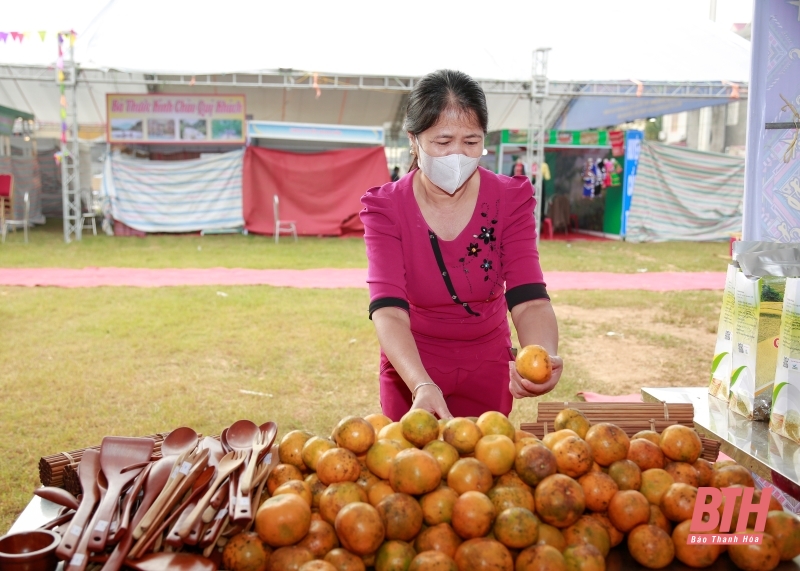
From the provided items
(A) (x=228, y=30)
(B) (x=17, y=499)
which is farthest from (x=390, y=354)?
(A) (x=228, y=30)

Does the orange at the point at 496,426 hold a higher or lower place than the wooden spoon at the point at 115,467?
higher

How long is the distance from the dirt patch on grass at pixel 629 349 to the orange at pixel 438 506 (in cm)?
397

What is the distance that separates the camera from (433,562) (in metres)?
1.26

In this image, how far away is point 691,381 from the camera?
226 inches

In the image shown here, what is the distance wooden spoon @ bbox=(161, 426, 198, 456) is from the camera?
1.69 m

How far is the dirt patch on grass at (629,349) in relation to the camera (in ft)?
18.9

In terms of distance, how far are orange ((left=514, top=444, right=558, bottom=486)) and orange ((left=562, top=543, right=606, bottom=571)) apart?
0.56ft

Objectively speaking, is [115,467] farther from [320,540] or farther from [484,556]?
[484,556]

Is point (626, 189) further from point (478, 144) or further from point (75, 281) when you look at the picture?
point (478, 144)

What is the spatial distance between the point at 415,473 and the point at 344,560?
229mm

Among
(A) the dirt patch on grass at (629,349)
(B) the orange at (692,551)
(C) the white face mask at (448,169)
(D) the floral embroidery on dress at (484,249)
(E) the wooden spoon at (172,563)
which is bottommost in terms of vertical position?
(A) the dirt patch on grass at (629,349)

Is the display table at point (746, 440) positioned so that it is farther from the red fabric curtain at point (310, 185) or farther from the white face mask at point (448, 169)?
the red fabric curtain at point (310, 185)

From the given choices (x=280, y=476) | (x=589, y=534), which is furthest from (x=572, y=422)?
Answer: (x=280, y=476)

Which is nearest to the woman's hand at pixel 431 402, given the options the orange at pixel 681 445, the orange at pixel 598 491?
the orange at pixel 598 491
